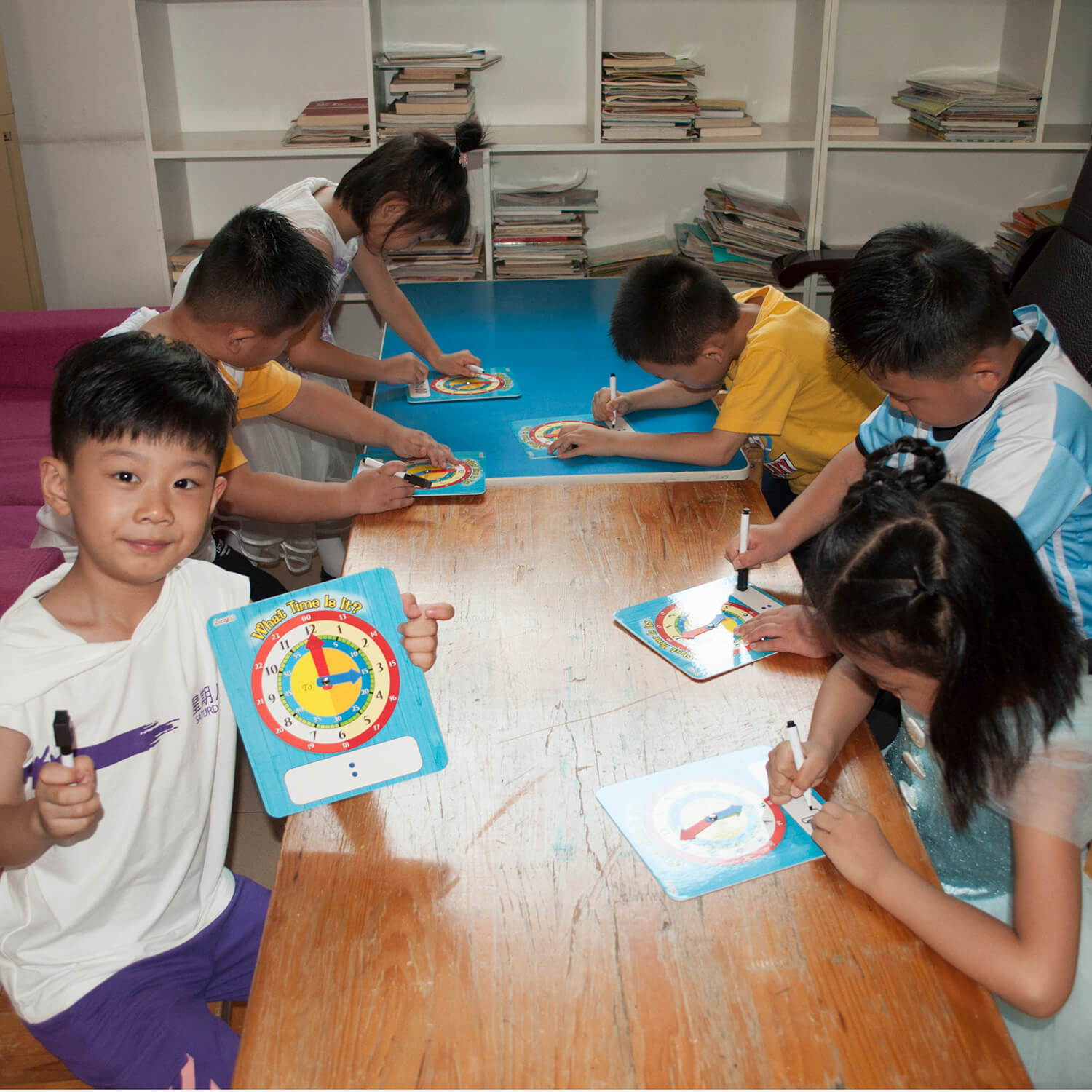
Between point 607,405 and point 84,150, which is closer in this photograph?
point 607,405

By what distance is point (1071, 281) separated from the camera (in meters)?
1.78

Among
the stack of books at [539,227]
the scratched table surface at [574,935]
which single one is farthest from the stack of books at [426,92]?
the scratched table surface at [574,935]

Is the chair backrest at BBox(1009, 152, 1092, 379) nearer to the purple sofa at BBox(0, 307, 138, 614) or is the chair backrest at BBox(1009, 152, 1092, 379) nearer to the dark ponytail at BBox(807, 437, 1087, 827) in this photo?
the dark ponytail at BBox(807, 437, 1087, 827)

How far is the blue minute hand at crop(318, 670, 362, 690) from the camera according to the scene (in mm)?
995

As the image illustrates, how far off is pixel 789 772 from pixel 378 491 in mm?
821

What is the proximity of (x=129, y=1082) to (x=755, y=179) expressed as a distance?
11.1 ft

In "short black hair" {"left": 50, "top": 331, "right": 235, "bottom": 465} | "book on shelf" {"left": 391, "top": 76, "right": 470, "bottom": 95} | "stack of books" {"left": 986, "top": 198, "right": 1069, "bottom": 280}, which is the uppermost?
"book on shelf" {"left": 391, "top": 76, "right": 470, "bottom": 95}

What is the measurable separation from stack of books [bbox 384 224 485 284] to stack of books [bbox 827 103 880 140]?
1.18 m

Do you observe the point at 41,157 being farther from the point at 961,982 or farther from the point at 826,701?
the point at 961,982

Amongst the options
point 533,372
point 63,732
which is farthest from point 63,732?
point 533,372

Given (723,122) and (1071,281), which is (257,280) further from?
(723,122)

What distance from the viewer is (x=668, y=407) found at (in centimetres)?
198

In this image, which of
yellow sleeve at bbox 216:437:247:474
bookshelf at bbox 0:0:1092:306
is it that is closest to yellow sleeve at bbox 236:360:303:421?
yellow sleeve at bbox 216:437:247:474

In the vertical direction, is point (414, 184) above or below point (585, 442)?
above
